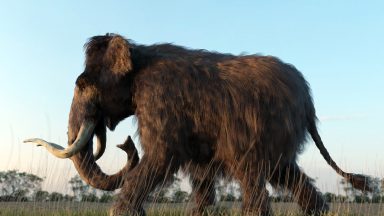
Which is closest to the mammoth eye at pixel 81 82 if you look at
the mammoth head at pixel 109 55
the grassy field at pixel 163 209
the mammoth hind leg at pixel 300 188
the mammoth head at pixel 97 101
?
the mammoth head at pixel 97 101

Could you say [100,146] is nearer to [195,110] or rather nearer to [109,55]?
[109,55]

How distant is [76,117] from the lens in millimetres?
6023

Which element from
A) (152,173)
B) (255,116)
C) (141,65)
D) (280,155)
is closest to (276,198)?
(280,155)

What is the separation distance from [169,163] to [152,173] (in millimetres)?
191

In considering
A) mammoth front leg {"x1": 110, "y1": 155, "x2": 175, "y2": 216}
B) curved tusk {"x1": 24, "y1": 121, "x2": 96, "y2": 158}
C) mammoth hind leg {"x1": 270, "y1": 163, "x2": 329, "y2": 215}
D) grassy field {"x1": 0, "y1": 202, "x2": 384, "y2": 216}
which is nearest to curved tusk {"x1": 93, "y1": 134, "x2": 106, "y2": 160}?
curved tusk {"x1": 24, "y1": 121, "x2": 96, "y2": 158}

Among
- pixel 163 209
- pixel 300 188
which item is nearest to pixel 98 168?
pixel 163 209

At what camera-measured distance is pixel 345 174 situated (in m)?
6.62

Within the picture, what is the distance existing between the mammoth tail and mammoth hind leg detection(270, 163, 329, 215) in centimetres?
41

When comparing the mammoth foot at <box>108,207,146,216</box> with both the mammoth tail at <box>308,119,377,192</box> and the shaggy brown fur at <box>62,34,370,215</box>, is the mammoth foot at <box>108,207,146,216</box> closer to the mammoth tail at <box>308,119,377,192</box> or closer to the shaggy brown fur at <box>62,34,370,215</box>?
the shaggy brown fur at <box>62,34,370,215</box>

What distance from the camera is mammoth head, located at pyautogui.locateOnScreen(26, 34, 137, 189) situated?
5.76 meters

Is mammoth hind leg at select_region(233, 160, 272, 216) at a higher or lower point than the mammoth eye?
lower

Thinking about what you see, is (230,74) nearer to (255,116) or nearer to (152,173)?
(255,116)

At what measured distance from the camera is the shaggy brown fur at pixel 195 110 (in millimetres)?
5426

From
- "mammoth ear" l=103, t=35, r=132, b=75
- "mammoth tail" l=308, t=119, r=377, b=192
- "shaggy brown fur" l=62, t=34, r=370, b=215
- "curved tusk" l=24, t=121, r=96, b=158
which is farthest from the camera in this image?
"mammoth tail" l=308, t=119, r=377, b=192
